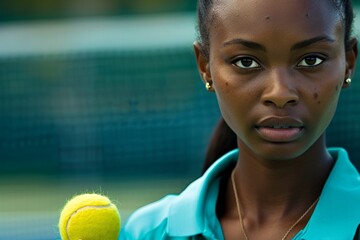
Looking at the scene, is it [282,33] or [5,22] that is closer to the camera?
[282,33]

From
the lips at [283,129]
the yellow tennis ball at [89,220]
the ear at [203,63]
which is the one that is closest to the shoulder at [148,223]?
the yellow tennis ball at [89,220]

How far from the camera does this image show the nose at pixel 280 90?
222cm

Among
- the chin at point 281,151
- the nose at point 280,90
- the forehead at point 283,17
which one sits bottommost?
the chin at point 281,151

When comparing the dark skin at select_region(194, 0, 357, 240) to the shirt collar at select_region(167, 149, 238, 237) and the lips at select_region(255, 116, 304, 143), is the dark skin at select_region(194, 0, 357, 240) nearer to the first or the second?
the lips at select_region(255, 116, 304, 143)

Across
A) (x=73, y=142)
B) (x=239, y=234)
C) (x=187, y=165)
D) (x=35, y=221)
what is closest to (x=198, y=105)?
(x=187, y=165)

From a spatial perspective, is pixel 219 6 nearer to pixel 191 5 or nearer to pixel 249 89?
pixel 249 89

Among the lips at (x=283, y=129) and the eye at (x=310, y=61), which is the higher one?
the eye at (x=310, y=61)

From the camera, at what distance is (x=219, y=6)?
2.43 m

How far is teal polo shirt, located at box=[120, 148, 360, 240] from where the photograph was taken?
2359mm

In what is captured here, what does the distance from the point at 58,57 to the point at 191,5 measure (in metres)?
1.39

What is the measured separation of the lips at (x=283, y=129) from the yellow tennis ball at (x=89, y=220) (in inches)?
19.4

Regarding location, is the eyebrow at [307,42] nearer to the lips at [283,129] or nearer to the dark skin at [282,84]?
the dark skin at [282,84]

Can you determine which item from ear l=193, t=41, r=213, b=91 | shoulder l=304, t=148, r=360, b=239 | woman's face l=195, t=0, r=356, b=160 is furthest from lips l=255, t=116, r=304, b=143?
ear l=193, t=41, r=213, b=91

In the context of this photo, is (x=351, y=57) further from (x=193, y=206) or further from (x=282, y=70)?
(x=193, y=206)
